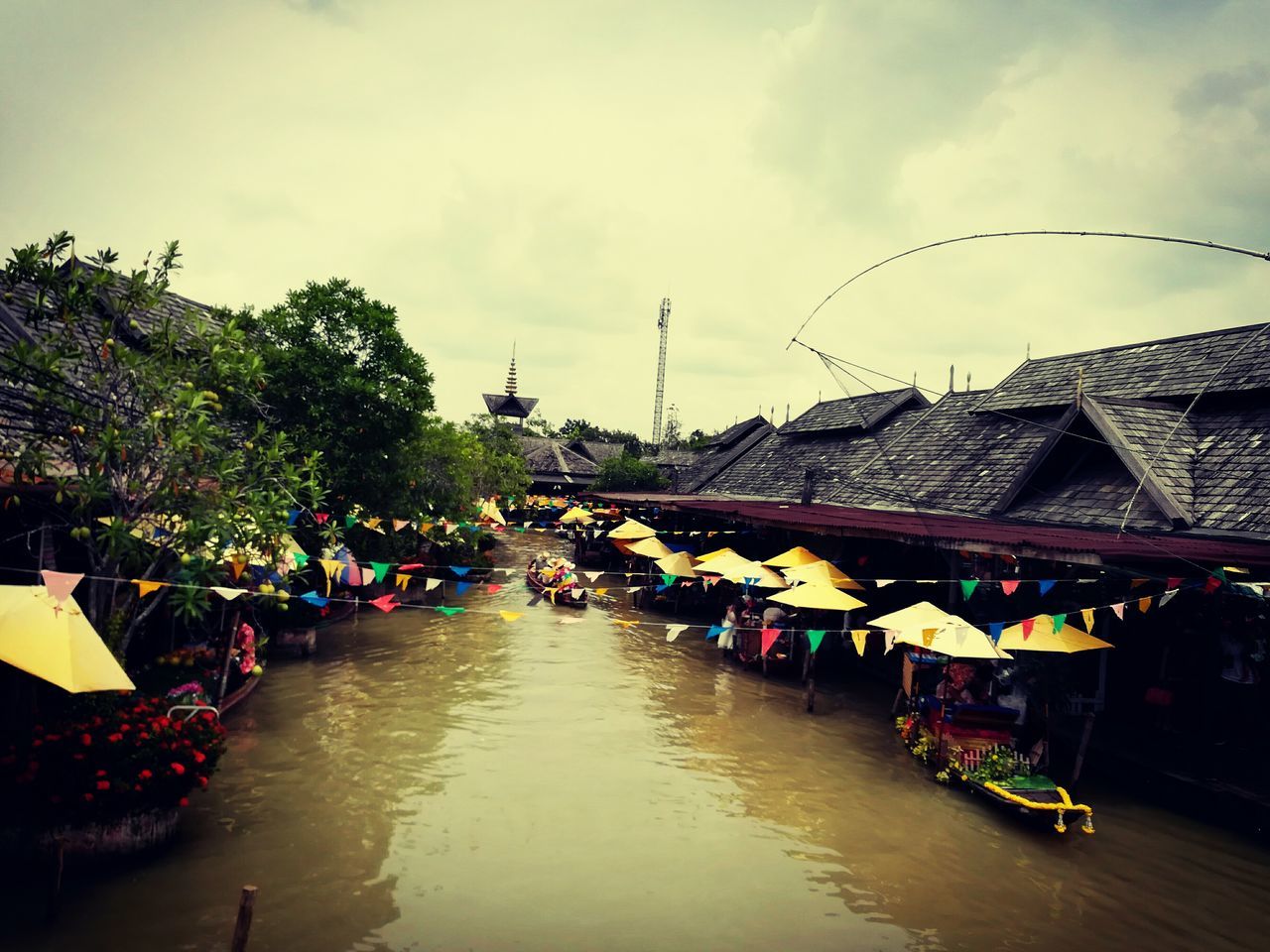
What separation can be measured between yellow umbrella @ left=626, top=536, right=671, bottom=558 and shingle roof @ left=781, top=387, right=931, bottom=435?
936cm

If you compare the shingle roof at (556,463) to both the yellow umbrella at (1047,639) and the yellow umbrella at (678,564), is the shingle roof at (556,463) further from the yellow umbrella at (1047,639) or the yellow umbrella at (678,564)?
the yellow umbrella at (1047,639)

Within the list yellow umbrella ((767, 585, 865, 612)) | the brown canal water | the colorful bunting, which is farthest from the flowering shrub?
yellow umbrella ((767, 585, 865, 612))

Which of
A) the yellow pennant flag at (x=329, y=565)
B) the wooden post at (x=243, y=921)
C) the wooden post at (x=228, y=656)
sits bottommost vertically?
the wooden post at (x=243, y=921)

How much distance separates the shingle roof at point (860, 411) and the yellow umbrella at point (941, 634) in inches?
663

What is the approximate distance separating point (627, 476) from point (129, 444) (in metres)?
41.4

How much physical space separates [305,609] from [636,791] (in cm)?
976

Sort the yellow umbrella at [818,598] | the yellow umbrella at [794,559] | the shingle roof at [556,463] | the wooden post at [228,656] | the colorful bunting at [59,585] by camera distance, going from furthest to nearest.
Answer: the shingle roof at [556,463], the yellow umbrella at [794,559], the yellow umbrella at [818,598], the wooden post at [228,656], the colorful bunting at [59,585]

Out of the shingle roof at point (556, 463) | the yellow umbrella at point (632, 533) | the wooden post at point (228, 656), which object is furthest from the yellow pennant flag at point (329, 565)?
the shingle roof at point (556, 463)

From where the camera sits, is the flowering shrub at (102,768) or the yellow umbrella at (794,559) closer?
the flowering shrub at (102,768)

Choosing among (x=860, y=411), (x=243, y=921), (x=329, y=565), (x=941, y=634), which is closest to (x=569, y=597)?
(x=329, y=565)

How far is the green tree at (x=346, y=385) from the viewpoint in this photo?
56.5ft

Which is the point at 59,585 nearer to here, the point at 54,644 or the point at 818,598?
the point at 54,644

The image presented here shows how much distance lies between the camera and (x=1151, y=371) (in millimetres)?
19000

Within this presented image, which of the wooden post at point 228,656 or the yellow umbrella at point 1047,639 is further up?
the yellow umbrella at point 1047,639
